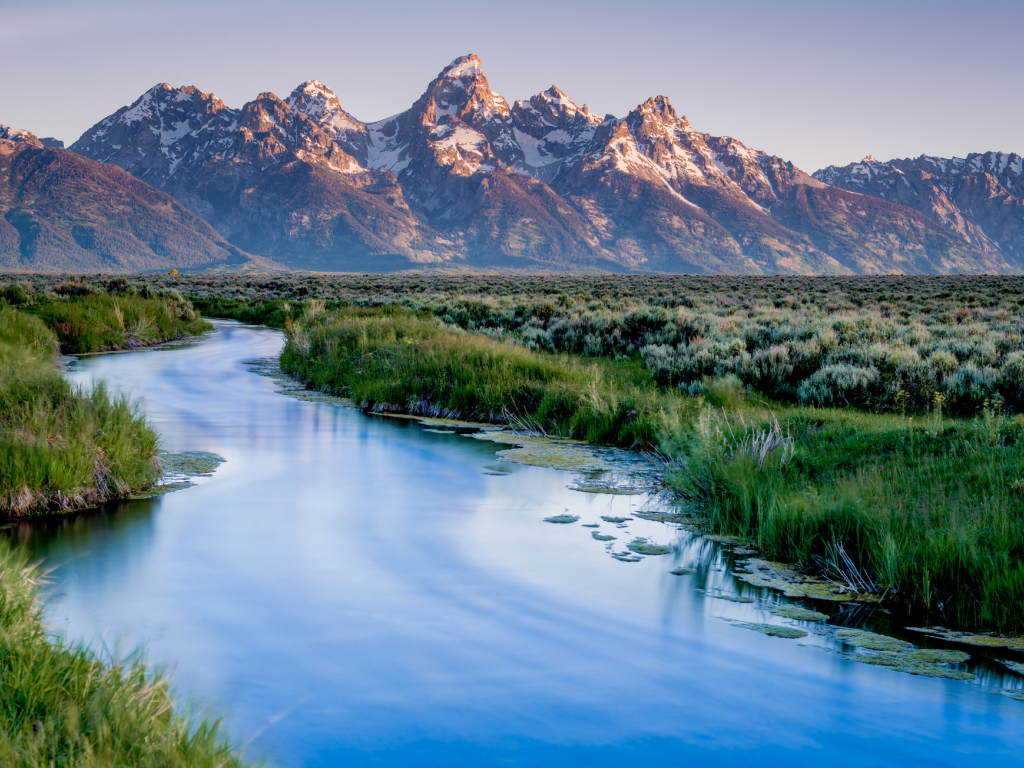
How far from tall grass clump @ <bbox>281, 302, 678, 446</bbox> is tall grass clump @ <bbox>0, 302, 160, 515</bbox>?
6.10 metres

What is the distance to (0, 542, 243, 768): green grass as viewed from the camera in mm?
3395

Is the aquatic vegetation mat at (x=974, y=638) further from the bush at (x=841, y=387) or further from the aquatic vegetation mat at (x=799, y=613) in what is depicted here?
the bush at (x=841, y=387)

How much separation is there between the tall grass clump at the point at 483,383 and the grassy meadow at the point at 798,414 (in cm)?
4

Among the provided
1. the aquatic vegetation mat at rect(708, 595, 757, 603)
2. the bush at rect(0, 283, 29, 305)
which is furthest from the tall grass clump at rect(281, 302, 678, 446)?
the bush at rect(0, 283, 29, 305)

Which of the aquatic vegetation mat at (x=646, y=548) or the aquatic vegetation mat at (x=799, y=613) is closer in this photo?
the aquatic vegetation mat at (x=799, y=613)

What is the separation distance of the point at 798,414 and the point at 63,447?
9.23 meters

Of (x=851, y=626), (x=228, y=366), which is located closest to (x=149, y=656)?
(x=851, y=626)

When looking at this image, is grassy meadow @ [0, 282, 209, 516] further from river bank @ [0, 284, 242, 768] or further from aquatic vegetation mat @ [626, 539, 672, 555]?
aquatic vegetation mat @ [626, 539, 672, 555]

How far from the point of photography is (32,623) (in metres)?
5.06

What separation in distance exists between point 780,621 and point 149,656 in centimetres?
454

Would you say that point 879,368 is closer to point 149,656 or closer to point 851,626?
point 851,626

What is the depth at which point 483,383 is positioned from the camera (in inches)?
619

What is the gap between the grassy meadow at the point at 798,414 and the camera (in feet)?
23.5

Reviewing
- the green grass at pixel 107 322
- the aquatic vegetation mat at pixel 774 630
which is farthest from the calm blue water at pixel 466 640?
the green grass at pixel 107 322
